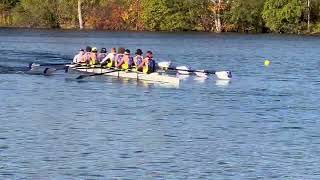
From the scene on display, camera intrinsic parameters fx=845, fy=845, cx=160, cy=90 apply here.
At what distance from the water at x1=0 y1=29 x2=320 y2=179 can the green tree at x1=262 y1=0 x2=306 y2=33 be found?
145 ft

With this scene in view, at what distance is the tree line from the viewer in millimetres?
84188

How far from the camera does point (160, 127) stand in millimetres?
21656

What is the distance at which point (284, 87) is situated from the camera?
32375mm

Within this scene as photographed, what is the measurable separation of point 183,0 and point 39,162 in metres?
73.1

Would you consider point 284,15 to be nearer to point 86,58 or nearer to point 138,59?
point 86,58

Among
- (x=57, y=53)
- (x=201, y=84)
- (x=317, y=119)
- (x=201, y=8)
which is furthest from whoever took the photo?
(x=201, y=8)

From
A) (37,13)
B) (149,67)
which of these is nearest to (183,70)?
(149,67)

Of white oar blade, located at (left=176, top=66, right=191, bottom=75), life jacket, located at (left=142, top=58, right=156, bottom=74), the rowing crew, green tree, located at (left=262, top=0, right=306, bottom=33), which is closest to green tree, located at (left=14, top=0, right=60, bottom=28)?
green tree, located at (left=262, top=0, right=306, bottom=33)

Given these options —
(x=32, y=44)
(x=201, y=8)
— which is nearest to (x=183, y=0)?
(x=201, y=8)

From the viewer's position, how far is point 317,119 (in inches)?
925

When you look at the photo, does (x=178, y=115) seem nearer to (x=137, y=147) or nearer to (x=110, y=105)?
(x=110, y=105)

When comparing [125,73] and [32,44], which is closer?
[125,73]

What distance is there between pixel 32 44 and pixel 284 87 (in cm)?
3247

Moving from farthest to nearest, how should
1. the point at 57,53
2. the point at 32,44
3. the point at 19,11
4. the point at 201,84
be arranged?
1. the point at 19,11
2. the point at 32,44
3. the point at 57,53
4. the point at 201,84
